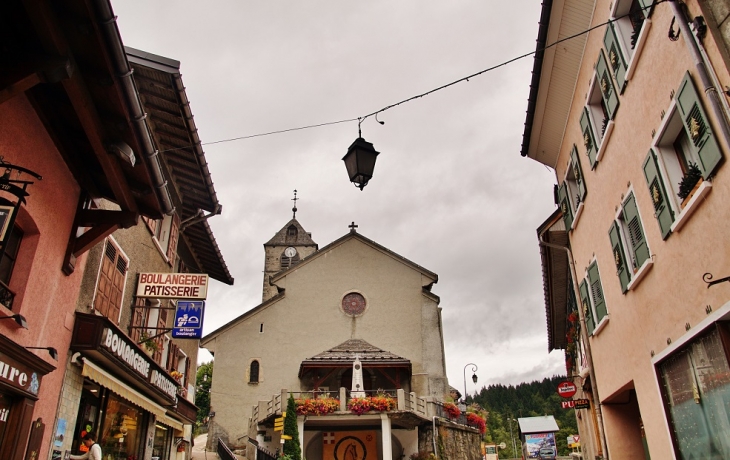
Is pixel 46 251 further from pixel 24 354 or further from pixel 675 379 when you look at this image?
pixel 675 379

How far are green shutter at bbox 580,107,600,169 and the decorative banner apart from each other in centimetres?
1836

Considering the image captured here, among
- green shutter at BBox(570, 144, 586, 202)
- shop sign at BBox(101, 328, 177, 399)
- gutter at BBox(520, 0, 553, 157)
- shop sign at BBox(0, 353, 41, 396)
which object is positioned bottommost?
shop sign at BBox(0, 353, 41, 396)

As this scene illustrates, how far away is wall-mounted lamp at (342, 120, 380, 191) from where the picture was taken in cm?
787

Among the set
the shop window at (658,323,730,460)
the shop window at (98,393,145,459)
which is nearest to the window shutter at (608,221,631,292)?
the shop window at (658,323,730,460)

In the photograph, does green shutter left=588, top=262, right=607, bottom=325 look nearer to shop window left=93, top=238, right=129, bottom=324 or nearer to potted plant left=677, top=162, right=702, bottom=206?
potted plant left=677, top=162, right=702, bottom=206

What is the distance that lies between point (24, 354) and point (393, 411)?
1744 centimetres

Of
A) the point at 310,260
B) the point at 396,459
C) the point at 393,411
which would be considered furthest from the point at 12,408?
the point at 310,260

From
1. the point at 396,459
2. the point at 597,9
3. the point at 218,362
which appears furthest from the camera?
the point at 218,362

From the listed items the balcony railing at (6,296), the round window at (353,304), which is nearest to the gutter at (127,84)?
the balcony railing at (6,296)

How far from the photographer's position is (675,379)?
24.8ft

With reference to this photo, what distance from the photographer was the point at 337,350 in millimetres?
27156

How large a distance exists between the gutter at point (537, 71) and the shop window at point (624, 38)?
44.6 inches

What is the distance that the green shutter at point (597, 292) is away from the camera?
1120 centimetres

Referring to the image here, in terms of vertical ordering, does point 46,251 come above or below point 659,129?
below
